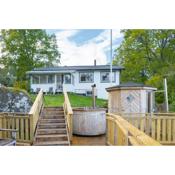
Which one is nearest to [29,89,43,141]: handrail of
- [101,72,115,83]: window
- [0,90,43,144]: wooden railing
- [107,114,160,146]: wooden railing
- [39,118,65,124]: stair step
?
[0,90,43,144]: wooden railing

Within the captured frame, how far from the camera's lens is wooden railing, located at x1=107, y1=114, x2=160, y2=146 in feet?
7.23

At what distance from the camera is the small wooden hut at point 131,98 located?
138 inches

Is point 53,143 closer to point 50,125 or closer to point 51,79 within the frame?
point 50,125

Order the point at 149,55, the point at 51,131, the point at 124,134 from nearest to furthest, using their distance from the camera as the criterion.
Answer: the point at 124,134
the point at 149,55
the point at 51,131

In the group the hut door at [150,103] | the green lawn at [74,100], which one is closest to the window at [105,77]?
the green lawn at [74,100]

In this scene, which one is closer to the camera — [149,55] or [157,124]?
[149,55]

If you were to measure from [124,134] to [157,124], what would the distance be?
1169 mm

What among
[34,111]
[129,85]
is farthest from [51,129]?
[129,85]

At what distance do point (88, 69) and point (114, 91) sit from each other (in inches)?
18.5

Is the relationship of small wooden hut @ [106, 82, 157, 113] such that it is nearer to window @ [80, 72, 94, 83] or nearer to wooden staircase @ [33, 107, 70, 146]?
window @ [80, 72, 94, 83]

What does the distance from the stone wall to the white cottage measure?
198 millimetres

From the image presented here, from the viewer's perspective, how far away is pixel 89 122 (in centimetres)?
394
